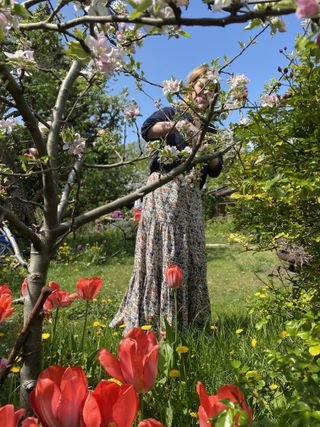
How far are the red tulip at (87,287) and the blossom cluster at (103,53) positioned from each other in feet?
3.42

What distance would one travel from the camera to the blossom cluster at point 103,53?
830 mm

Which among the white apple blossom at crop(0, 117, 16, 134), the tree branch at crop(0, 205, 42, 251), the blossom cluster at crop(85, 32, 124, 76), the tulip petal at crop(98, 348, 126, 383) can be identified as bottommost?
the tulip petal at crop(98, 348, 126, 383)

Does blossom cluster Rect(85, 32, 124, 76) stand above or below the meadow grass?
above

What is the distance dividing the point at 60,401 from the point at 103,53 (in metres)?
0.66

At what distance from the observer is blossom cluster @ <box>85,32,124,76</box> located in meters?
0.83

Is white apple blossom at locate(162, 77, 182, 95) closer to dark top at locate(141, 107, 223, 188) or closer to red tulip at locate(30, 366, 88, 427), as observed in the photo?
dark top at locate(141, 107, 223, 188)

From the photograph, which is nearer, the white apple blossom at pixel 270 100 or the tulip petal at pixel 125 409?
the tulip petal at pixel 125 409

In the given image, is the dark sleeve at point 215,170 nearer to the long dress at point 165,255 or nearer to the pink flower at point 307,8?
the long dress at point 165,255

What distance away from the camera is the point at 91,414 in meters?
0.59

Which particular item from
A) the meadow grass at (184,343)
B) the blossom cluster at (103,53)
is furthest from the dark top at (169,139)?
the blossom cluster at (103,53)


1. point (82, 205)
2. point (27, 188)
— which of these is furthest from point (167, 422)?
point (27, 188)

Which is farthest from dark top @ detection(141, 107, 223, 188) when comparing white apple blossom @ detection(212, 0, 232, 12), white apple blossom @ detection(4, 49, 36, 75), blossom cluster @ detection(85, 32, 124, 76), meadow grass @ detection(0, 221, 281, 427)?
white apple blossom @ detection(212, 0, 232, 12)

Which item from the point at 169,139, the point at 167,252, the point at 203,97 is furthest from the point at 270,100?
the point at 167,252

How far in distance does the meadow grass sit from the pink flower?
867mm
